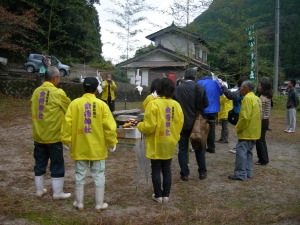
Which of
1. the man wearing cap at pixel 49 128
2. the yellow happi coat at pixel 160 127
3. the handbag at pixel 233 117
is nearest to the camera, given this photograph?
the yellow happi coat at pixel 160 127

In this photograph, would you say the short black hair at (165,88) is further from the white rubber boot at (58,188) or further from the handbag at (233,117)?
the handbag at (233,117)

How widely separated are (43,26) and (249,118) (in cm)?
1787

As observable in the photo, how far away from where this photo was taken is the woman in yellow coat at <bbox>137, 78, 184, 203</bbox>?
347 cm

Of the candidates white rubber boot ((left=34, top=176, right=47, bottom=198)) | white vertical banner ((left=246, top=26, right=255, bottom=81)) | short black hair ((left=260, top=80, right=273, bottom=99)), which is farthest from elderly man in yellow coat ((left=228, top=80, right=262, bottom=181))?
white vertical banner ((left=246, top=26, right=255, bottom=81))

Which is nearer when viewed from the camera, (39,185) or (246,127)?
(39,185)

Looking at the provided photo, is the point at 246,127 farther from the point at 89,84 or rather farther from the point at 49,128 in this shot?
the point at 49,128

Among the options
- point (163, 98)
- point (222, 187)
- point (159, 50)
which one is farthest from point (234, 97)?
point (159, 50)

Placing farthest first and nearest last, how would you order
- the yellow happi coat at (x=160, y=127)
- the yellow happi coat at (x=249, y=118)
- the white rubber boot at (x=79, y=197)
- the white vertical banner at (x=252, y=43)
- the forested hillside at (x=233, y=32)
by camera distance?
the forested hillside at (x=233, y=32) → the white vertical banner at (x=252, y=43) → the yellow happi coat at (x=249, y=118) → the yellow happi coat at (x=160, y=127) → the white rubber boot at (x=79, y=197)

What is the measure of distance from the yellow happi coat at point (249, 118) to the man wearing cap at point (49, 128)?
265cm

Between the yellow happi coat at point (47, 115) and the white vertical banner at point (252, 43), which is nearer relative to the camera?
the yellow happi coat at point (47, 115)

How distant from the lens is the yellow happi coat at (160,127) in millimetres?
3467

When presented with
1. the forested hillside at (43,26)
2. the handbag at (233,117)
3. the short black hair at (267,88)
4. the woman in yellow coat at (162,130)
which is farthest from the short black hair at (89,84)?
the forested hillside at (43,26)

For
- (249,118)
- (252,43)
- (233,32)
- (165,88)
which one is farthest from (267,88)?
(233,32)

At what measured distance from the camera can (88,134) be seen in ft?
10.6
